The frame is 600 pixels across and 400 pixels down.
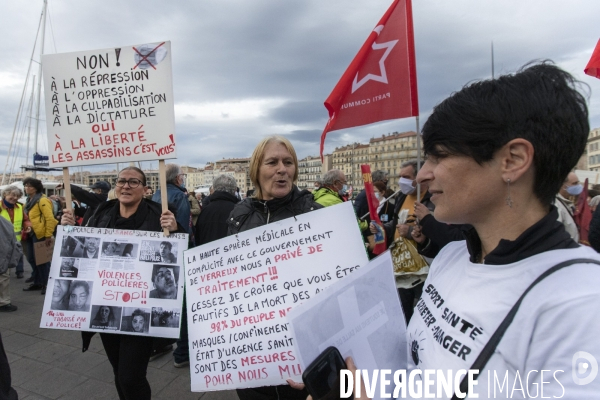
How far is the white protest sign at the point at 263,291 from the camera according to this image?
1797 millimetres

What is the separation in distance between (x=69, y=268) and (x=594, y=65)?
15.6ft

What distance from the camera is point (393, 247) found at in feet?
12.1

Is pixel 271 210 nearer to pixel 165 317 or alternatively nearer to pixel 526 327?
pixel 165 317

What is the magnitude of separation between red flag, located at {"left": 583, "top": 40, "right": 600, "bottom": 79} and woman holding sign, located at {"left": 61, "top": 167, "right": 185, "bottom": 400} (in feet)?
12.7

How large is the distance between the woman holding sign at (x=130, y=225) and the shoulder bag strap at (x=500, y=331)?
7.62 feet

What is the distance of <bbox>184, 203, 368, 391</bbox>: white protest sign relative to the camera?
1797mm

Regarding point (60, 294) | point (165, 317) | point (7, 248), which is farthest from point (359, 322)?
point (7, 248)

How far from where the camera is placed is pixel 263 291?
73.7 inches

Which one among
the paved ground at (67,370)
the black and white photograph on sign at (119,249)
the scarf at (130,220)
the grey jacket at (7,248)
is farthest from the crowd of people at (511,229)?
the grey jacket at (7,248)

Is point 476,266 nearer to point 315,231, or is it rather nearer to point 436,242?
point 315,231

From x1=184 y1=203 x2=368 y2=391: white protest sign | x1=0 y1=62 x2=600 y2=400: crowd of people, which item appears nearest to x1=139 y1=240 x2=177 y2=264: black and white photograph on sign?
x1=184 y1=203 x2=368 y2=391: white protest sign

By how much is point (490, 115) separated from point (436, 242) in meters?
2.19

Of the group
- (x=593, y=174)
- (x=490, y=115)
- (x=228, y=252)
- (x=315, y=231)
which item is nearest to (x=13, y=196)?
(x=228, y=252)

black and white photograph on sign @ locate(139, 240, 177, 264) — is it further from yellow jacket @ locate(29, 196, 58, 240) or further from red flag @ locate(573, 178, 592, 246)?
yellow jacket @ locate(29, 196, 58, 240)
